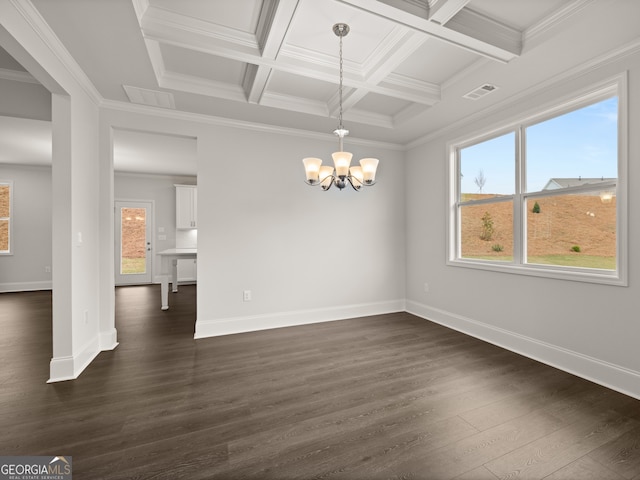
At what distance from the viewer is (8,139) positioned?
496cm

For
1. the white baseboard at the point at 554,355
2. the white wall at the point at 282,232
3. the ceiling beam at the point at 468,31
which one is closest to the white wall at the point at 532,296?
the white baseboard at the point at 554,355

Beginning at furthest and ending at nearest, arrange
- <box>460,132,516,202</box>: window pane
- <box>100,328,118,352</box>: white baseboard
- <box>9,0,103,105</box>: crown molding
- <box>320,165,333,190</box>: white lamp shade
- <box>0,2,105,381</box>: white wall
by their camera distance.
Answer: <box>460,132,516,202</box>: window pane
<box>100,328,118,352</box>: white baseboard
<box>320,165,333,190</box>: white lamp shade
<box>0,2,105,381</box>: white wall
<box>9,0,103,105</box>: crown molding

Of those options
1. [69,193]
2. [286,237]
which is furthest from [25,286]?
[286,237]

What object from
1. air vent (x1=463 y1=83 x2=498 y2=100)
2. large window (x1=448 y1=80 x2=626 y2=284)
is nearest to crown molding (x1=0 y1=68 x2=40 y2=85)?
air vent (x1=463 y1=83 x2=498 y2=100)

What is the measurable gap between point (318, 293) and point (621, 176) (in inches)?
129

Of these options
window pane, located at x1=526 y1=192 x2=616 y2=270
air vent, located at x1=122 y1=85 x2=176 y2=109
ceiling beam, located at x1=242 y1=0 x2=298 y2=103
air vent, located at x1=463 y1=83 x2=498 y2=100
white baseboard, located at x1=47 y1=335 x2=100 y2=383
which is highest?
ceiling beam, located at x1=242 y1=0 x2=298 y2=103

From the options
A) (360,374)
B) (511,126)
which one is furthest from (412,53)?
(360,374)

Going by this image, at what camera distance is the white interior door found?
7.34 m

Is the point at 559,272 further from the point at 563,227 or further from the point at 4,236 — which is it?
the point at 4,236

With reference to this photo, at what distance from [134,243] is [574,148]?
840cm

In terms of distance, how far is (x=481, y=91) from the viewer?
9.92ft

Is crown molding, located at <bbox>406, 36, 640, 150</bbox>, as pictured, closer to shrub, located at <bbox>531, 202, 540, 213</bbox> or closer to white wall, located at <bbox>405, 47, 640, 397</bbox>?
white wall, located at <bbox>405, 47, 640, 397</bbox>

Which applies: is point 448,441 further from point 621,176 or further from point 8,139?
point 8,139

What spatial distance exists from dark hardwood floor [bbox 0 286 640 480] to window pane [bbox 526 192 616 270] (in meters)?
1.02
